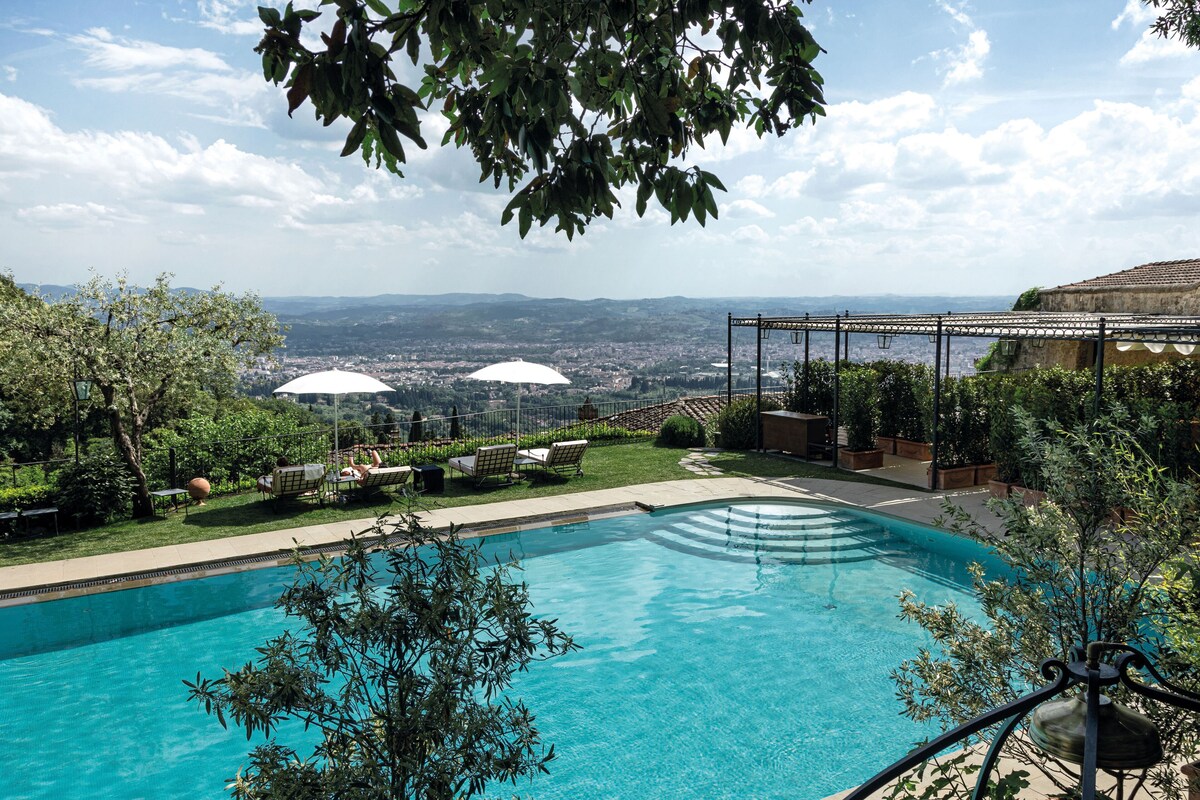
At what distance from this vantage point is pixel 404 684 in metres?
3.05

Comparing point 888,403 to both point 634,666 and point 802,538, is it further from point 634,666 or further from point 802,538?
point 634,666

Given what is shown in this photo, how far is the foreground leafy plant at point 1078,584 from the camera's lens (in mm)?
3422

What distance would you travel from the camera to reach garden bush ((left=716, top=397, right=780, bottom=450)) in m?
17.4

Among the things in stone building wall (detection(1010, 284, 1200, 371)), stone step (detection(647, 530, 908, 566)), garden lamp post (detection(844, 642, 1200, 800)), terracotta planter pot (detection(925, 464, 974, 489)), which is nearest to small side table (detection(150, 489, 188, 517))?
stone step (detection(647, 530, 908, 566))

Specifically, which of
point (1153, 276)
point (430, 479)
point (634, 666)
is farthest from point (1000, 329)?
point (1153, 276)

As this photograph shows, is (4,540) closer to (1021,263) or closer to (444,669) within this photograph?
(444,669)

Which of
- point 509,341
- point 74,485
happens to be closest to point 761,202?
point 74,485

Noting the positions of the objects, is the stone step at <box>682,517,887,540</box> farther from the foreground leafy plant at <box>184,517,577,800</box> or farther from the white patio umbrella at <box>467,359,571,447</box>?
the foreground leafy plant at <box>184,517,577,800</box>

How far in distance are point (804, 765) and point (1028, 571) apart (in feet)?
10.1

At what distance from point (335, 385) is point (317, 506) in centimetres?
214

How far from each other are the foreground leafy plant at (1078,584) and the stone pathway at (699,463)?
11.0 metres

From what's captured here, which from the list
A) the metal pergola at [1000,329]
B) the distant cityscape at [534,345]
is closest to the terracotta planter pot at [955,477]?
the metal pergola at [1000,329]

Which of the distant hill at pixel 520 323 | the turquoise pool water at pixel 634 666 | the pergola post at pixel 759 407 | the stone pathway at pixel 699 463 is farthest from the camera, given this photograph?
the distant hill at pixel 520 323

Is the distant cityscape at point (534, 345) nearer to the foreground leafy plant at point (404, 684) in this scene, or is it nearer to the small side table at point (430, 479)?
the small side table at point (430, 479)
